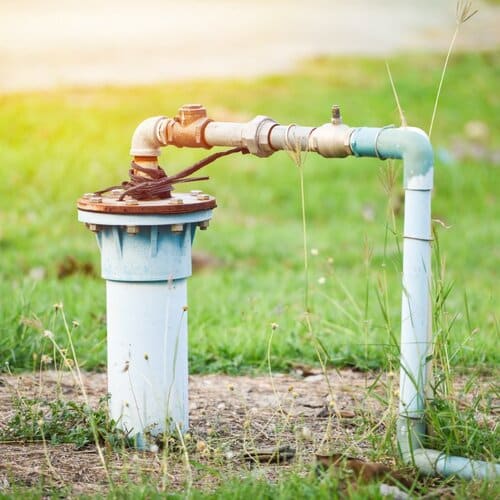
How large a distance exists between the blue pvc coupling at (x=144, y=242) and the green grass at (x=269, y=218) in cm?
65

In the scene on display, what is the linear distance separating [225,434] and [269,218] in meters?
4.81

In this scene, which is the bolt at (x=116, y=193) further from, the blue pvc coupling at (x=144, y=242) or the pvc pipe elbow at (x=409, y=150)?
the pvc pipe elbow at (x=409, y=150)

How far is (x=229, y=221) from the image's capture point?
25.3ft

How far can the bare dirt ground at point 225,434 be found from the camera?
2.80m

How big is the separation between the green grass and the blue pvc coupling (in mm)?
646

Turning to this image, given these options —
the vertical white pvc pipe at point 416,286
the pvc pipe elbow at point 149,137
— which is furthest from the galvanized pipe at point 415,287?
the pvc pipe elbow at point 149,137

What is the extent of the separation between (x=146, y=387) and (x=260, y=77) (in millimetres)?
8194

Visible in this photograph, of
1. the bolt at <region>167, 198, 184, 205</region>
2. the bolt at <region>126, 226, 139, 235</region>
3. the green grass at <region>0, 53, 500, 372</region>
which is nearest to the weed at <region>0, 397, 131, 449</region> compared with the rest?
the green grass at <region>0, 53, 500, 372</region>

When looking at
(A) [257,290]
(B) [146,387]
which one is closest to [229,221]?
(A) [257,290]

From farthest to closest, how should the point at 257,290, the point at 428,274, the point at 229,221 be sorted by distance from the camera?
the point at 229,221, the point at 257,290, the point at 428,274

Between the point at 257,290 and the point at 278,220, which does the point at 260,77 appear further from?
the point at 257,290

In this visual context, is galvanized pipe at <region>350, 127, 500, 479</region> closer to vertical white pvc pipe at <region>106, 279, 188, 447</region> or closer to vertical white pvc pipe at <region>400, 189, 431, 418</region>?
vertical white pvc pipe at <region>400, 189, 431, 418</region>

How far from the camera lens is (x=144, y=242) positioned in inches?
118

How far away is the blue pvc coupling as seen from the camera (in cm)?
296
